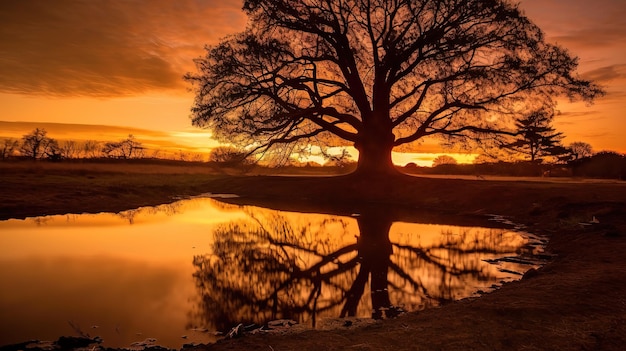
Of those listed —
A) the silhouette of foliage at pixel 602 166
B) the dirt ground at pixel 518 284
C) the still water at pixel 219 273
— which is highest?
the silhouette of foliage at pixel 602 166

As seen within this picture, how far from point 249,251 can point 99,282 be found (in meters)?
3.70

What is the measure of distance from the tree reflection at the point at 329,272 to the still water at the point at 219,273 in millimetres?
27

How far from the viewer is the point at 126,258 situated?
9.24 m

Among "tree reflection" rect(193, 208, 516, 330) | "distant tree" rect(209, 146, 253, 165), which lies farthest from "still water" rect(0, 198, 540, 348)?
"distant tree" rect(209, 146, 253, 165)

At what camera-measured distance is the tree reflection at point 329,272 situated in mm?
6098

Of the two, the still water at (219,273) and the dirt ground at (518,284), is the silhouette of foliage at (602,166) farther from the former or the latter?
the still water at (219,273)

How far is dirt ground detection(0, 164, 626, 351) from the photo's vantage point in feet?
13.7

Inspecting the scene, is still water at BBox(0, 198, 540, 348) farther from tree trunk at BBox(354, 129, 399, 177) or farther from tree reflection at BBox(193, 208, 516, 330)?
tree trunk at BBox(354, 129, 399, 177)

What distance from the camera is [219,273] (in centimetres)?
798

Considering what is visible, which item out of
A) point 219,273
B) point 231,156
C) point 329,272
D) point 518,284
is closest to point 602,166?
point 231,156

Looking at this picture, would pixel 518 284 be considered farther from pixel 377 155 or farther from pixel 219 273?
pixel 377 155

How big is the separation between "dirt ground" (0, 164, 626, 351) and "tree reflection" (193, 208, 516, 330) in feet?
3.09

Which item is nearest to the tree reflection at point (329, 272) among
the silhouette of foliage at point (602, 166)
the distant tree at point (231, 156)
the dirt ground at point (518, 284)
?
the dirt ground at point (518, 284)

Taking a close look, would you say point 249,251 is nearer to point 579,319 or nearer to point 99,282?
point 99,282
